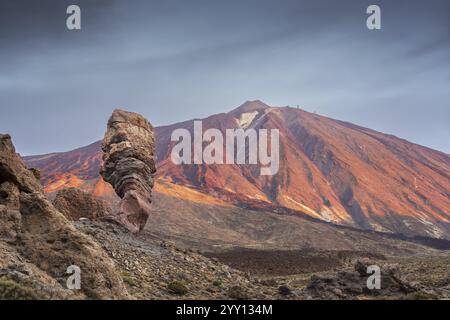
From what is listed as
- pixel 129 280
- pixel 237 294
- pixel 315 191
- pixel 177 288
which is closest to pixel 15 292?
pixel 129 280

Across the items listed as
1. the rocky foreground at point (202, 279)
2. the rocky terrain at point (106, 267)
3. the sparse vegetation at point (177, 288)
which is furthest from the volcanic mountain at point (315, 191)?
the sparse vegetation at point (177, 288)

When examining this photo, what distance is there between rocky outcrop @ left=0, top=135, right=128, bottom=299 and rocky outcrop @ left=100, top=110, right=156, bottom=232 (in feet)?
42.7

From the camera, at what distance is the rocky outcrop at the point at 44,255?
12.1 metres

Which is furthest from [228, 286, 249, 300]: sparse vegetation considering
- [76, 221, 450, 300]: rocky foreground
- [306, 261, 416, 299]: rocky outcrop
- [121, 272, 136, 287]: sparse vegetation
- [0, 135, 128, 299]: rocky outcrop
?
[0, 135, 128, 299]: rocky outcrop

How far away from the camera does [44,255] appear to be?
560 inches

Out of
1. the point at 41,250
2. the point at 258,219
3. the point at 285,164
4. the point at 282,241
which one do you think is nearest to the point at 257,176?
the point at 285,164

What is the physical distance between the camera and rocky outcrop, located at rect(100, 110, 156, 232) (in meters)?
30.1

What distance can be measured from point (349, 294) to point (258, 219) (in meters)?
90.6

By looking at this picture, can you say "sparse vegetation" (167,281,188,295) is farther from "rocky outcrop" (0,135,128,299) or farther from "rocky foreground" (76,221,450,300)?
"rocky outcrop" (0,135,128,299)

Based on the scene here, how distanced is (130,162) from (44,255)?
17.3 metres

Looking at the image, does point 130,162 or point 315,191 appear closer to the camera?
point 130,162

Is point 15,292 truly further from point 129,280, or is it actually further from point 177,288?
point 177,288
